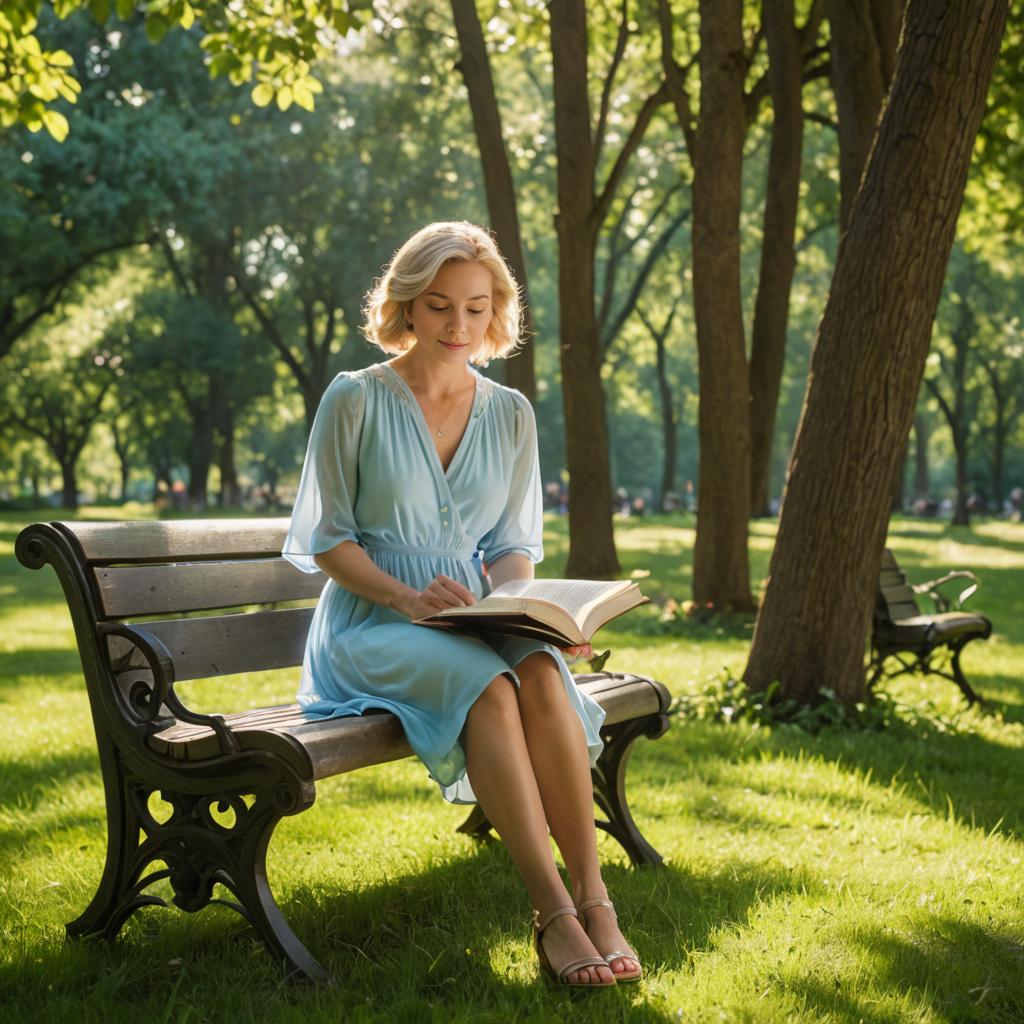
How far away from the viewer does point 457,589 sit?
380 cm

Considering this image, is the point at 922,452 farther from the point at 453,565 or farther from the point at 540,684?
the point at 540,684

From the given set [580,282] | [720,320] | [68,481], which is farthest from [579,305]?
[68,481]

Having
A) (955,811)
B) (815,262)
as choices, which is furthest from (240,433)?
(955,811)

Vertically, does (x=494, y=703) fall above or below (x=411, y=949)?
above

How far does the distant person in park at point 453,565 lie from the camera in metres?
3.45

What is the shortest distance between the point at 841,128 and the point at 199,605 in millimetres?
6584

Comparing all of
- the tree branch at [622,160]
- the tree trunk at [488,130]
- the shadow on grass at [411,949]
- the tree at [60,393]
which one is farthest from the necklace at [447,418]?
the tree at [60,393]

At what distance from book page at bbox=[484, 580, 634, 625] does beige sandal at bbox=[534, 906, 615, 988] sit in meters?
0.76

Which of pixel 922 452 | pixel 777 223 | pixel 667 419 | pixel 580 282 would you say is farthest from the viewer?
pixel 922 452

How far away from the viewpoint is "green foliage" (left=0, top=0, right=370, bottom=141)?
7.67 meters

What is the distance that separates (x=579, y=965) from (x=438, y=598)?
1076 mm

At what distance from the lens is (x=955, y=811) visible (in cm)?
543

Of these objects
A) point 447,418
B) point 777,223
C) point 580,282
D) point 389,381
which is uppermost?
point 777,223

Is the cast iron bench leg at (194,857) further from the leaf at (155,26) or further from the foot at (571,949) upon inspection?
the leaf at (155,26)
